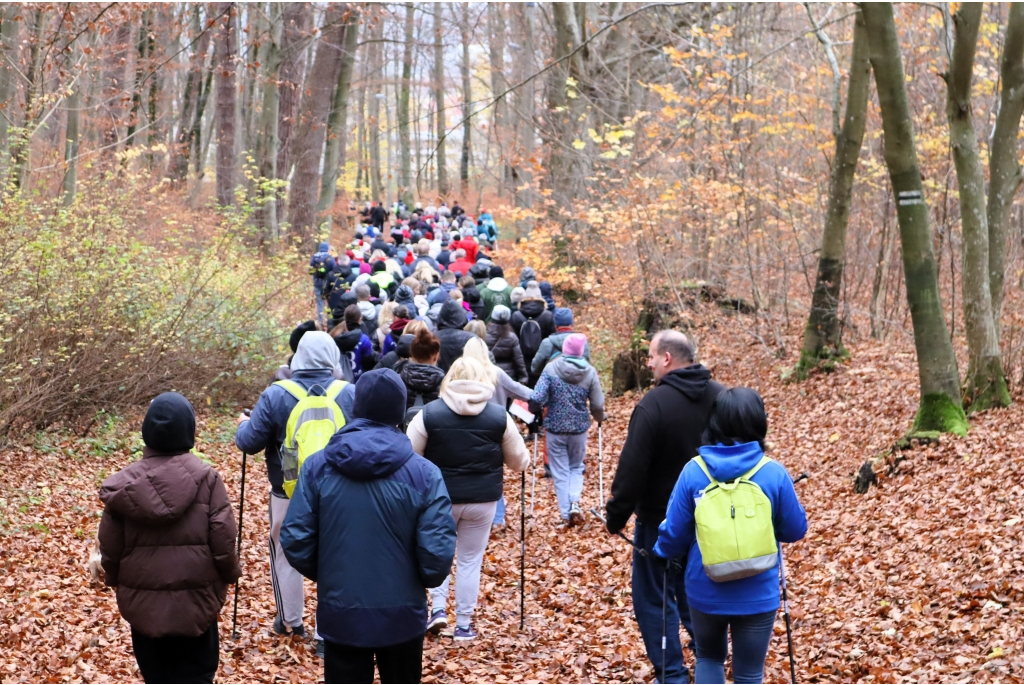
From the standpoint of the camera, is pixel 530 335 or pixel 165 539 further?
pixel 530 335

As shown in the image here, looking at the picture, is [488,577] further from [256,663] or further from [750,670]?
[750,670]

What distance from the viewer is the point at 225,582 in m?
4.74

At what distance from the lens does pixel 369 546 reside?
4.24 metres

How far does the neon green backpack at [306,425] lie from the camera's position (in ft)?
20.4

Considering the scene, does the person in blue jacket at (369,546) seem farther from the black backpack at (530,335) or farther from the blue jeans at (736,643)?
the black backpack at (530,335)

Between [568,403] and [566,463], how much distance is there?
2.44 ft

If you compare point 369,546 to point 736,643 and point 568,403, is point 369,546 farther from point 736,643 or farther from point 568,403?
point 568,403

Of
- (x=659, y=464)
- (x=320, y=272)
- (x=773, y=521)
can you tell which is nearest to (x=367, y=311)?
(x=320, y=272)

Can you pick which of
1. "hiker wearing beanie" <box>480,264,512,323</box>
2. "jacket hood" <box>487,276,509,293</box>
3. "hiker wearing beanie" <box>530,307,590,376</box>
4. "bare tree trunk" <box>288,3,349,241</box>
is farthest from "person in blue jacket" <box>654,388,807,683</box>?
"bare tree trunk" <box>288,3,349,241</box>

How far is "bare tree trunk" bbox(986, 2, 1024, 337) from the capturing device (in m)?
10.9

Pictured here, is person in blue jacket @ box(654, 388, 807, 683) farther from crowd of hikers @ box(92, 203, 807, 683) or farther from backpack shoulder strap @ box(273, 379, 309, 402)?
backpack shoulder strap @ box(273, 379, 309, 402)

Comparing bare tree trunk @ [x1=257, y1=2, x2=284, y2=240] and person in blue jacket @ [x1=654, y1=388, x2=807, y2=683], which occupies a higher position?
bare tree trunk @ [x1=257, y1=2, x2=284, y2=240]

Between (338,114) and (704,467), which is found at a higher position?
(338,114)

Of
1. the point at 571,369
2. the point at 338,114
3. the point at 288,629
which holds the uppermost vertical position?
the point at 338,114
